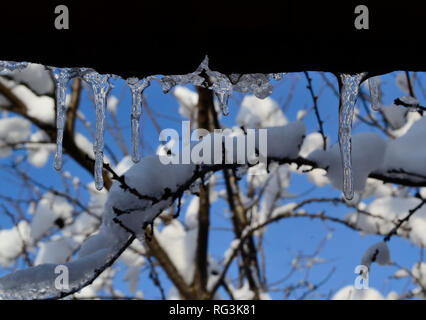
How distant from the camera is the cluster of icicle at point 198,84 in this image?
1.13 m

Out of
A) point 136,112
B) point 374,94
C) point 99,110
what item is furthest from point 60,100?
point 374,94

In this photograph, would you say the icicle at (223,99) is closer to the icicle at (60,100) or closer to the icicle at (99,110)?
the icicle at (99,110)

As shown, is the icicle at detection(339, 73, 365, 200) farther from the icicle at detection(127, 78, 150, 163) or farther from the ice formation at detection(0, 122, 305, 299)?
the icicle at detection(127, 78, 150, 163)

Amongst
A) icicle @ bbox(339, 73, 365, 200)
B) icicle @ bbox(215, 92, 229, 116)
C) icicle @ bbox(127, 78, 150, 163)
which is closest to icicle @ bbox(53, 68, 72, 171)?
icicle @ bbox(127, 78, 150, 163)

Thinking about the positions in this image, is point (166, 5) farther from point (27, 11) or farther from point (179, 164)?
point (179, 164)

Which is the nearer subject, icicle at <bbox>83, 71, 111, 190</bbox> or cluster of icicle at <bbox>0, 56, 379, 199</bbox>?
cluster of icicle at <bbox>0, 56, 379, 199</bbox>

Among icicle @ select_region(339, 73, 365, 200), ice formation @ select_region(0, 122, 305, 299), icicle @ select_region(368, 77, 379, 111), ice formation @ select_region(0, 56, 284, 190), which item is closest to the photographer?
ice formation @ select_region(0, 56, 284, 190)

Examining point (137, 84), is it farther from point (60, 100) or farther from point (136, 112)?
point (60, 100)

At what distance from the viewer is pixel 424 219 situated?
373 cm

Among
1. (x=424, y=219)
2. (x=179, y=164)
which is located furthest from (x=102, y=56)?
(x=424, y=219)

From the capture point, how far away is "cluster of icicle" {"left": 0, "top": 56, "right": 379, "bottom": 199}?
113 centimetres

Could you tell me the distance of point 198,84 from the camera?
1.29 meters

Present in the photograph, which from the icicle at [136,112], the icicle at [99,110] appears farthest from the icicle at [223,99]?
the icicle at [99,110]

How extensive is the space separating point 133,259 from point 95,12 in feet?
15.9
